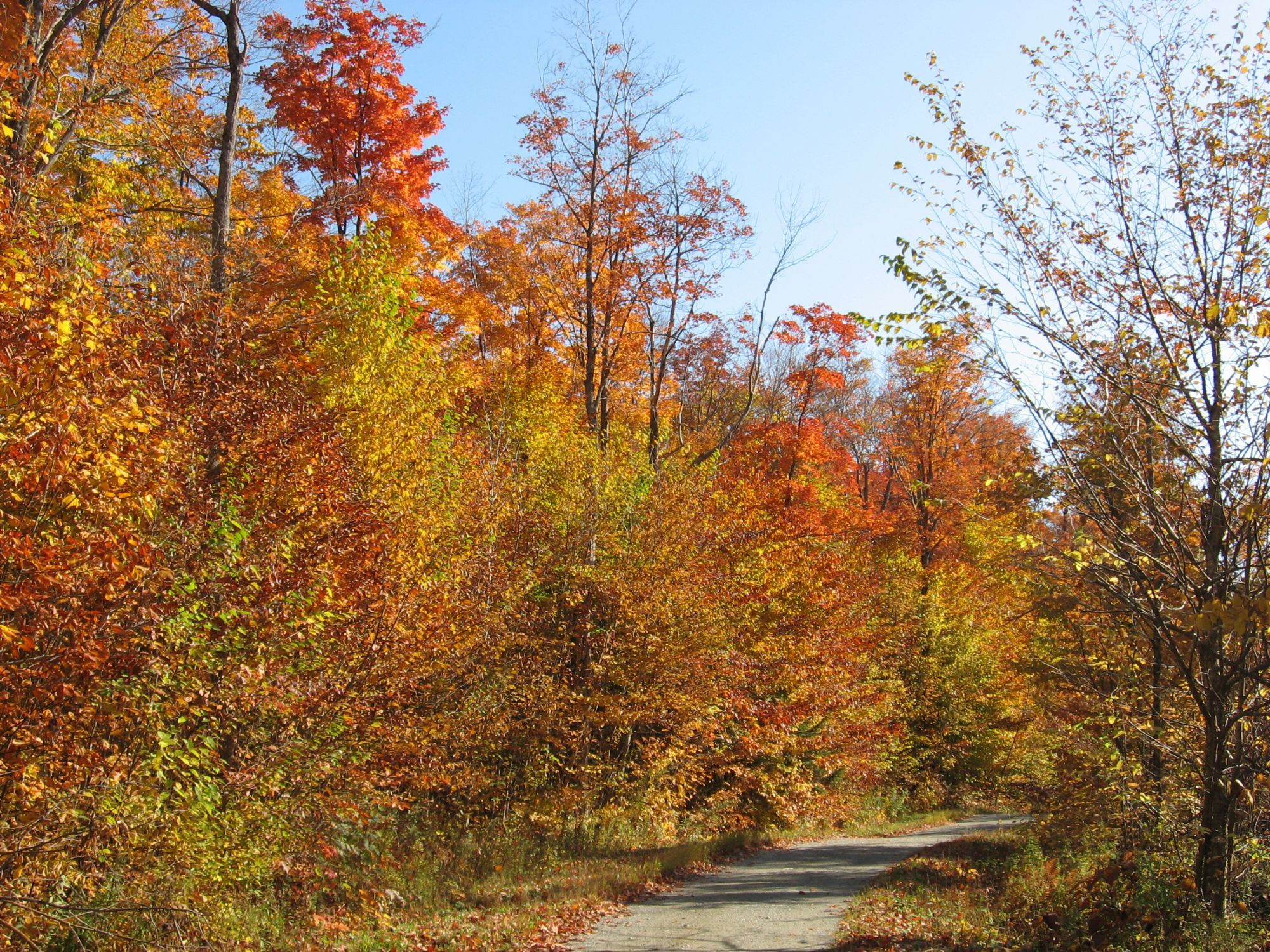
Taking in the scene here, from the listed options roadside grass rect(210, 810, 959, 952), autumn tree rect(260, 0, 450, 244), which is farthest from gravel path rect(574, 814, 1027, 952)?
autumn tree rect(260, 0, 450, 244)

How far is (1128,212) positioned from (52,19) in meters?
13.1

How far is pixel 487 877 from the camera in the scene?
1153 cm

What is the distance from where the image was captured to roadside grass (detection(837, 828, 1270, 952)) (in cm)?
724

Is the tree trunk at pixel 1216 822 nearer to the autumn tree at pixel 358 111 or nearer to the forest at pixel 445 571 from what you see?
the forest at pixel 445 571

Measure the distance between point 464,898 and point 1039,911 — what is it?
6.21 m

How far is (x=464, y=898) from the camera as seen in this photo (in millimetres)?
10469

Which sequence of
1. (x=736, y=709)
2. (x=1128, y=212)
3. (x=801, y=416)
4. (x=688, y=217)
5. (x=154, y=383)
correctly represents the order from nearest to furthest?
(x=1128, y=212) → (x=154, y=383) → (x=736, y=709) → (x=688, y=217) → (x=801, y=416)

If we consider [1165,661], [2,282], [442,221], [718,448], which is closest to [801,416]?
[718,448]

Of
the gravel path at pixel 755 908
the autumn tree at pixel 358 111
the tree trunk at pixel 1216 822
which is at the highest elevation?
the autumn tree at pixel 358 111

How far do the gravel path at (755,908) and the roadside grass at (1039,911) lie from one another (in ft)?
1.49

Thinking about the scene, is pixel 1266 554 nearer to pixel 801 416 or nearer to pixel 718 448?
pixel 718 448

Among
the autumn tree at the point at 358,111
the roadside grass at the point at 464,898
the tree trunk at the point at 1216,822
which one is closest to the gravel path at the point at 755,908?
the roadside grass at the point at 464,898

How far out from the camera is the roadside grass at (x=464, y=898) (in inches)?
330

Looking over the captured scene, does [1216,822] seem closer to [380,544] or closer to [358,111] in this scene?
[380,544]
